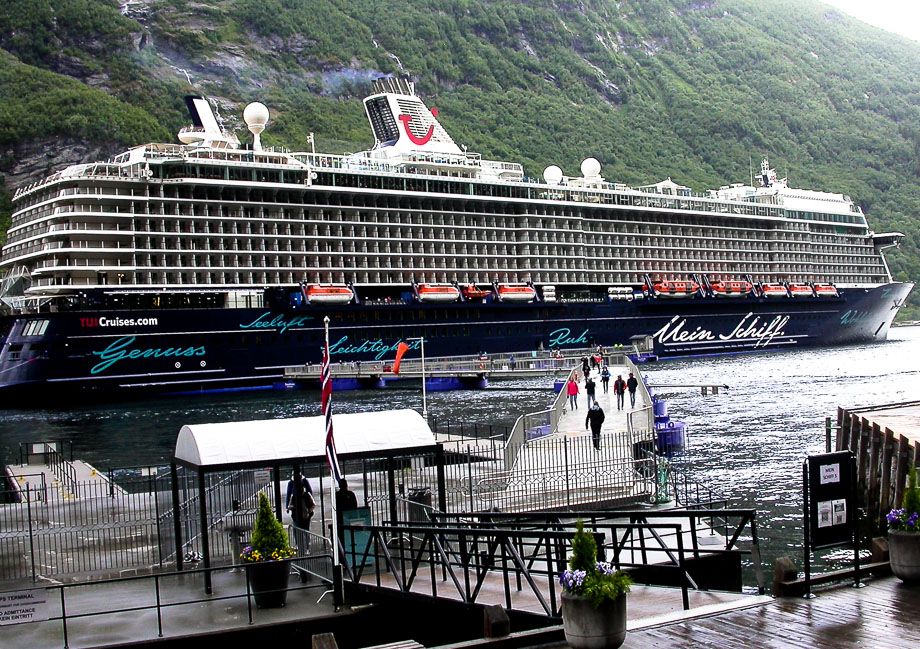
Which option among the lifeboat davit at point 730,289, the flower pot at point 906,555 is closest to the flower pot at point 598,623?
the flower pot at point 906,555

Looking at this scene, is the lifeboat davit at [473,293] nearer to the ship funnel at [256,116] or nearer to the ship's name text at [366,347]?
the ship's name text at [366,347]

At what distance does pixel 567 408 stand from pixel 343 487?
72.3 feet

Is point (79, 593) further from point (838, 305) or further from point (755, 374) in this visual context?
point (838, 305)

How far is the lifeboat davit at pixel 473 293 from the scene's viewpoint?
77.0 m

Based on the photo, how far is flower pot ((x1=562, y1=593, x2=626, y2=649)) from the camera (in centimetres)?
912

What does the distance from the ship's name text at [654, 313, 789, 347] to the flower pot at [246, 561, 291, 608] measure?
7551 centimetres

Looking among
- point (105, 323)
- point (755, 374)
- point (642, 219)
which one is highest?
point (642, 219)

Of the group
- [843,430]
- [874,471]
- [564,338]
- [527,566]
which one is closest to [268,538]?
[527,566]

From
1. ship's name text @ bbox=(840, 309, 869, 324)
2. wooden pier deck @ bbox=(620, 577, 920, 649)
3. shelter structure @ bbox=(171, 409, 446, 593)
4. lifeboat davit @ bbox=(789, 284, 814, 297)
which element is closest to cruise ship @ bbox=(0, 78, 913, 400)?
lifeboat davit @ bbox=(789, 284, 814, 297)

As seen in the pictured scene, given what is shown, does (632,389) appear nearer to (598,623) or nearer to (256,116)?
(598,623)

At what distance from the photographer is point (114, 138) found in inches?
5325

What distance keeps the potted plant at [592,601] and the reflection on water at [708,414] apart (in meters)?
12.5

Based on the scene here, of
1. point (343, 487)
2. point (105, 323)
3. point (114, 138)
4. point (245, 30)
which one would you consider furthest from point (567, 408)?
point (245, 30)

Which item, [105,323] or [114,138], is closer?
[105,323]
